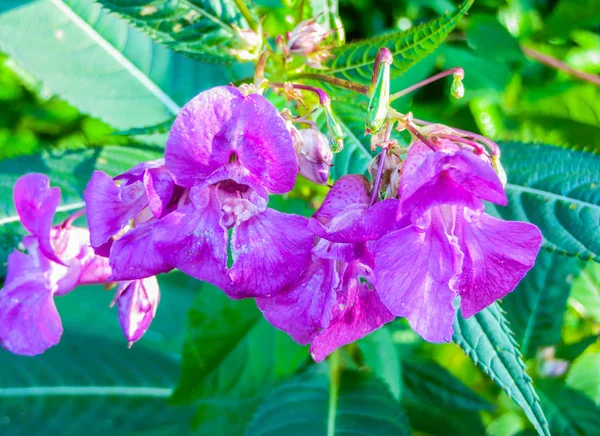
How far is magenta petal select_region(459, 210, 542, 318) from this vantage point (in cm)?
84

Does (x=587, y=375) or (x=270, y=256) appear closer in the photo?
(x=270, y=256)

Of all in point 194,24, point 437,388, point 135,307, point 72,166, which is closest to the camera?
point 135,307

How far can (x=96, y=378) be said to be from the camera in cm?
209

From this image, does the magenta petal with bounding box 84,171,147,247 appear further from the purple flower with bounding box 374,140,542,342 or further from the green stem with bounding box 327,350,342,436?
the green stem with bounding box 327,350,342,436

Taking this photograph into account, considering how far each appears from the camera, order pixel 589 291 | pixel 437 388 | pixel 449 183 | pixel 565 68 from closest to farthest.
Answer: pixel 449 183
pixel 437 388
pixel 589 291
pixel 565 68

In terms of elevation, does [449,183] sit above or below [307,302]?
above

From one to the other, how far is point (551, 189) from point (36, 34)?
1335 millimetres

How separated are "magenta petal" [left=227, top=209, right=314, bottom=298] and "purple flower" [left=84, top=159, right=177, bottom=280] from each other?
12 centimetres

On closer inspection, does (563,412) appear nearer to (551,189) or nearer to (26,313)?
(551,189)

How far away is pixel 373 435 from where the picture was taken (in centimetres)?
151

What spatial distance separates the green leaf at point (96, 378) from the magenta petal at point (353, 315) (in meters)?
1.22

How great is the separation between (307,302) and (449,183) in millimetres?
283

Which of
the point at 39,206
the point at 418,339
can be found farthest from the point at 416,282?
the point at 418,339

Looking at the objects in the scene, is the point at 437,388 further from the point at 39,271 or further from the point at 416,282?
the point at 39,271
